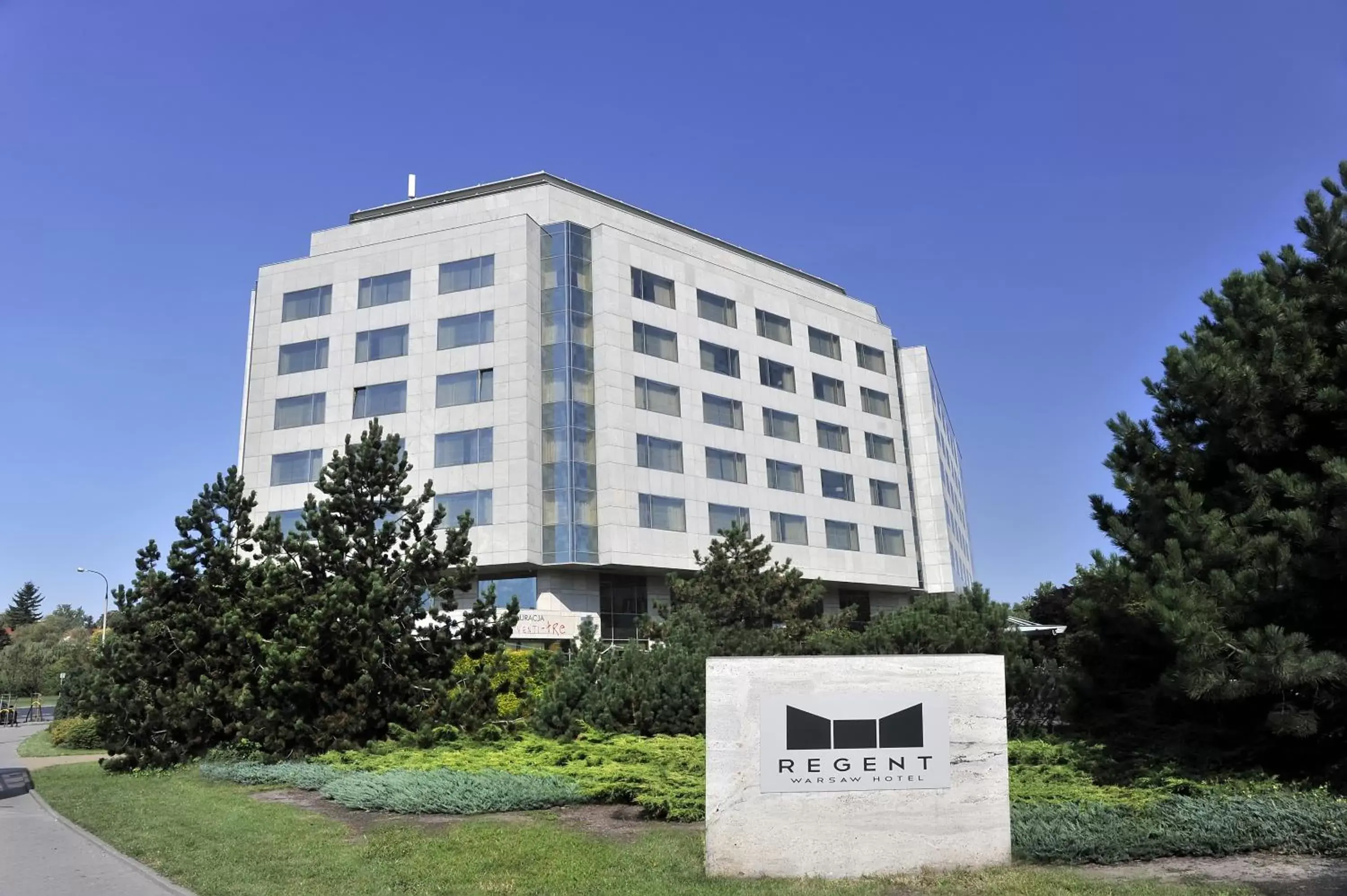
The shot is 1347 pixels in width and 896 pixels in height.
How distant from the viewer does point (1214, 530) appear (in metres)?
11.3

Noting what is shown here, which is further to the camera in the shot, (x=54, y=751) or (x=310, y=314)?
(x=310, y=314)

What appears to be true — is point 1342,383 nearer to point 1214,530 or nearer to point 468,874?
point 1214,530

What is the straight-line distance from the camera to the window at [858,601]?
191ft

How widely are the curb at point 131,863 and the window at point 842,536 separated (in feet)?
142

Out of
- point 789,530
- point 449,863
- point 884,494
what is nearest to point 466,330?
point 789,530

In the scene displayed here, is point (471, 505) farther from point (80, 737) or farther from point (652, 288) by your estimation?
point (80, 737)

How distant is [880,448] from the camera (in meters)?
60.1

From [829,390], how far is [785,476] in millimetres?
7240

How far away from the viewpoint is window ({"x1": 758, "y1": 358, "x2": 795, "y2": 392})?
5488cm

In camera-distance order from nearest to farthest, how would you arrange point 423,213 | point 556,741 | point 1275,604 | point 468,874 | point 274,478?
point 468,874, point 1275,604, point 556,741, point 274,478, point 423,213

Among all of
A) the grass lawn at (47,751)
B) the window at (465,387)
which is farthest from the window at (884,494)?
the grass lawn at (47,751)

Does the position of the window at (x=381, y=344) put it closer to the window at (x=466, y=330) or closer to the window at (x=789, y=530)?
A: the window at (x=466, y=330)

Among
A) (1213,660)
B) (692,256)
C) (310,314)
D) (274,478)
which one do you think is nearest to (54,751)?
(274,478)

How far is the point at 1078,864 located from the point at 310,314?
161ft
